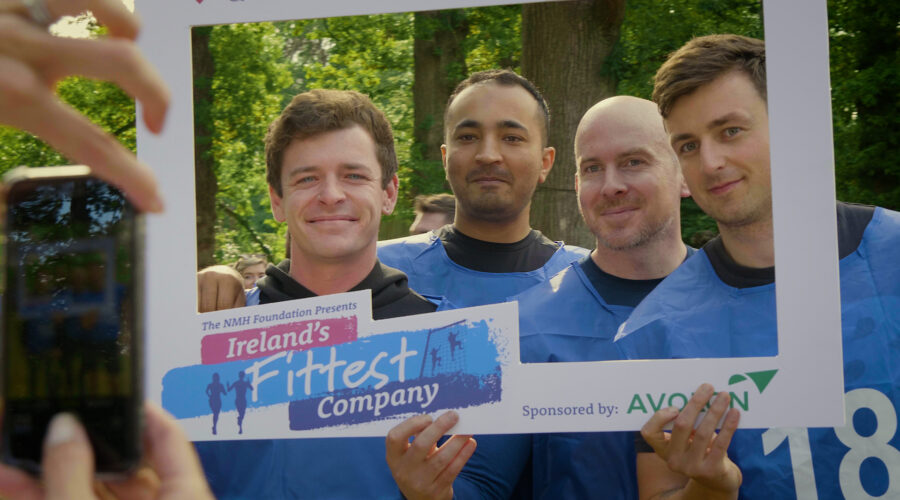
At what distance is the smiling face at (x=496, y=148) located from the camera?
7.59ft

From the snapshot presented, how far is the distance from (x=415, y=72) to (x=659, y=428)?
1.27 meters

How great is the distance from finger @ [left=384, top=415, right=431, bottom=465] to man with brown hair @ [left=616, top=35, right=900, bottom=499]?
24.4 inches

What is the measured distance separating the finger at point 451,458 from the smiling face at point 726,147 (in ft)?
3.22

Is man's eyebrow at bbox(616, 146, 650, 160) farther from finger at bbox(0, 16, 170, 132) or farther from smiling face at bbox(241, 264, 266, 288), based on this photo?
finger at bbox(0, 16, 170, 132)

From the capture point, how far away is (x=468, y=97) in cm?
231

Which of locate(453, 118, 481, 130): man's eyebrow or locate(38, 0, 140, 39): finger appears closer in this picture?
locate(38, 0, 140, 39): finger

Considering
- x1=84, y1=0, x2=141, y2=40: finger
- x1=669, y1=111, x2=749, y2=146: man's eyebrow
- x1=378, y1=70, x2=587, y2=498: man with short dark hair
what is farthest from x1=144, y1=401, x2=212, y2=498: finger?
x1=669, y1=111, x2=749, y2=146: man's eyebrow

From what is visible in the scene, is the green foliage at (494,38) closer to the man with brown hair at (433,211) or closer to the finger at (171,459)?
the man with brown hair at (433,211)

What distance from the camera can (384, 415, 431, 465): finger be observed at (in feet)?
7.16

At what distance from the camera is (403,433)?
7.16 feet

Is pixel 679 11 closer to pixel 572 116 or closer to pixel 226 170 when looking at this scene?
pixel 572 116

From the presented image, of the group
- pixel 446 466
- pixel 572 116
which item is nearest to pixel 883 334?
pixel 572 116

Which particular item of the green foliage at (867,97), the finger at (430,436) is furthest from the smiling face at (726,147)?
the green foliage at (867,97)

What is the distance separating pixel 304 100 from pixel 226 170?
0.33m
